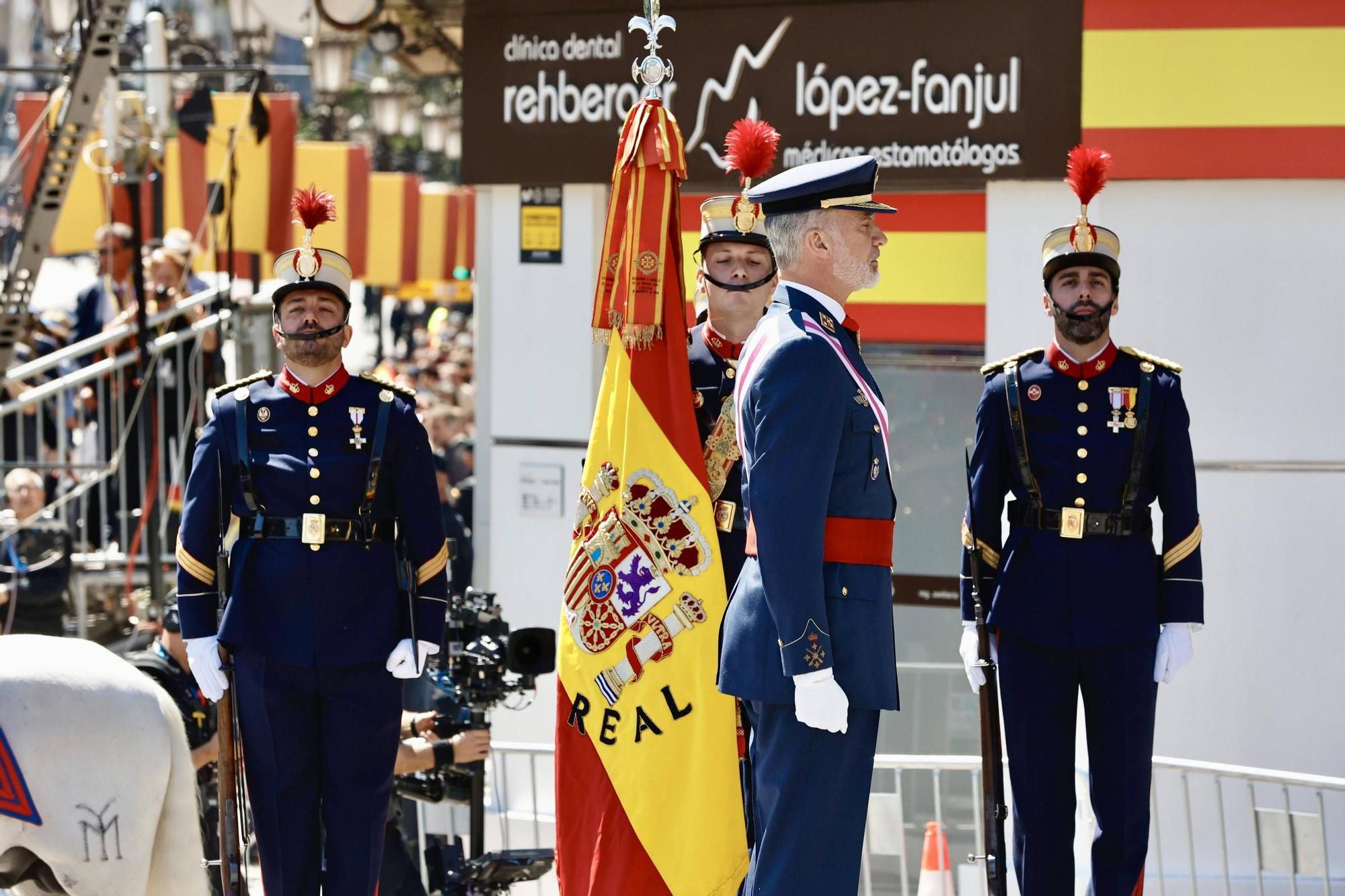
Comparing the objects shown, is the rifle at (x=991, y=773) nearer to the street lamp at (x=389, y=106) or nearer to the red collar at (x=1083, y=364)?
the red collar at (x=1083, y=364)

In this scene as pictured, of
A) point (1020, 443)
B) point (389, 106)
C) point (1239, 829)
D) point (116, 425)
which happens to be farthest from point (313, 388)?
point (389, 106)

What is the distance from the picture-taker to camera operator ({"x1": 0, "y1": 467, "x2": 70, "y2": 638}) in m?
8.15

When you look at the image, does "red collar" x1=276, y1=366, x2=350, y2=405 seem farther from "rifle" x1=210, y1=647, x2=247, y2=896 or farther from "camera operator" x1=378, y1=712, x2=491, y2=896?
"camera operator" x1=378, y1=712, x2=491, y2=896

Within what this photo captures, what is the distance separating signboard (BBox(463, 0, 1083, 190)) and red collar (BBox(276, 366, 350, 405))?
250 centimetres

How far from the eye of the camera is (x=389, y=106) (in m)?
19.8

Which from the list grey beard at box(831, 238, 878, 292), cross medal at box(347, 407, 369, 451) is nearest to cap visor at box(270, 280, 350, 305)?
cross medal at box(347, 407, 369, 451)

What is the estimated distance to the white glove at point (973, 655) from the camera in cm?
513

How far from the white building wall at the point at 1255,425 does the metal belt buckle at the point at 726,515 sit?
2.29 metres

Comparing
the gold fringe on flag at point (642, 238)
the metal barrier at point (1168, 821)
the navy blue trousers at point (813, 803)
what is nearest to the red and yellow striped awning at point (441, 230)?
the metal barrier at point (1168, 821)

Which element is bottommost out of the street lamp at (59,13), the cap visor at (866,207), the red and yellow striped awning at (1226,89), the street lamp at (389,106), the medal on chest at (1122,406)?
the medal on chest at (1122,406)

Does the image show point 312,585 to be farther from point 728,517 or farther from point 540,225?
point 540,225

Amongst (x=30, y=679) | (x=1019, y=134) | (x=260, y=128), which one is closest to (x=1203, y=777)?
(x=1019, y=134)

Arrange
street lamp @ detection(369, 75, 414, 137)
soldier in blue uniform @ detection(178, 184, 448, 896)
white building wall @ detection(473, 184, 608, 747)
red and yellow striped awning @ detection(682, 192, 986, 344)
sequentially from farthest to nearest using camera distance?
street lamp @ detection(369, 75, 414, 137)
white building wall @ detection(473, 184, 608, 747)
red and yellow striped awning @ detection(682, 192, 986, 344)
soldier in blue uniform @ detection(178, 184, 448, 896)

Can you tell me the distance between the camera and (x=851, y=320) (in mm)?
4148
